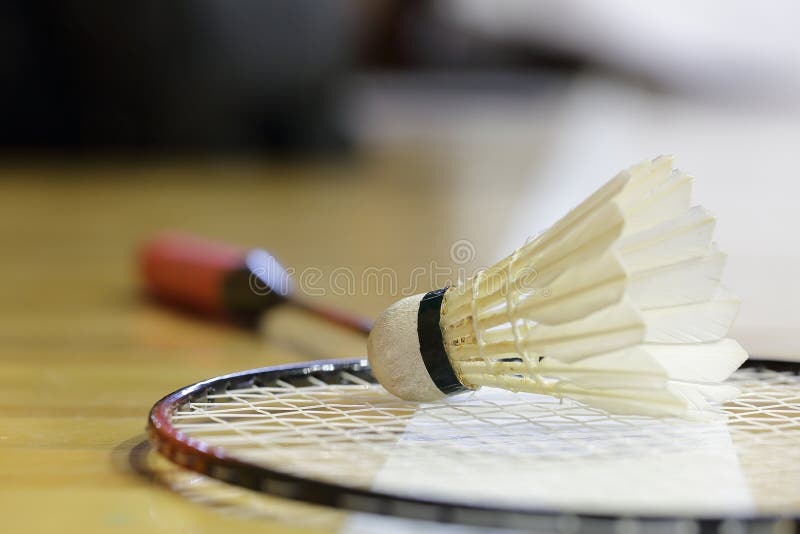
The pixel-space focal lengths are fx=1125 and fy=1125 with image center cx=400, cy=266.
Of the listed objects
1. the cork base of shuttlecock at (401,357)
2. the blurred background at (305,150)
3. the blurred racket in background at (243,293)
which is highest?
the blurred background at (305,150)

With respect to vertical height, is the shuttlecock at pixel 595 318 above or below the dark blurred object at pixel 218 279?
below

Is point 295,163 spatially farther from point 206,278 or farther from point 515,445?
point 515,445

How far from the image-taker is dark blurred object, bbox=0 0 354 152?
3.58 m

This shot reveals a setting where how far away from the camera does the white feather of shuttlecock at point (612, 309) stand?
0.61 m

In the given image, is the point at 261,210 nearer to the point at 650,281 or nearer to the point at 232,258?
the point at 232,258

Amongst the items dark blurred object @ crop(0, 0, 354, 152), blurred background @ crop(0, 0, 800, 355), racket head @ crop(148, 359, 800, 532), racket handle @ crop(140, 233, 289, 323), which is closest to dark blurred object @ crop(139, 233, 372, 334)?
racket handle @ crop(140, 233, 289, 323)

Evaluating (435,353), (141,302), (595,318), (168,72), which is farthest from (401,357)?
(168,72)

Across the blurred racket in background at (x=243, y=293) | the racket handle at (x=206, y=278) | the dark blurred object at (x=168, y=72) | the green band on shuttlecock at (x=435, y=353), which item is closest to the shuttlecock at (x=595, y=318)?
the green band on shuttlecock at (x=435, y=353)

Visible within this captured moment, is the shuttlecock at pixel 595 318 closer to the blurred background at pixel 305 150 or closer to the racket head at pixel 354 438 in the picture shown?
the racket head at pixel 354 438

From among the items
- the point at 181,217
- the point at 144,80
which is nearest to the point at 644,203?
the point at 181,217

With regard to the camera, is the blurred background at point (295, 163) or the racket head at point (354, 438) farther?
the blurred background at point (295, 163)

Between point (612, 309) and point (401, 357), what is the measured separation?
0.15 meters

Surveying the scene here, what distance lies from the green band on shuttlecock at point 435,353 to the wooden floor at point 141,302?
155mm

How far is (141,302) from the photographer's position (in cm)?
151
